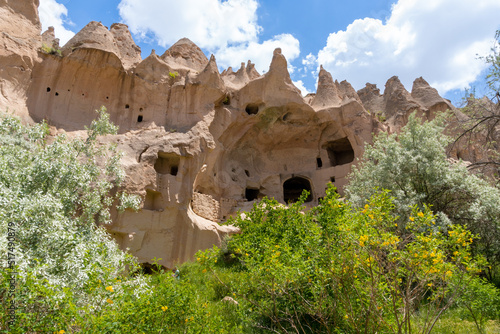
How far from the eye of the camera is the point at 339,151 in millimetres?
25781

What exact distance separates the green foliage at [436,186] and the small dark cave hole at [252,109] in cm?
1149

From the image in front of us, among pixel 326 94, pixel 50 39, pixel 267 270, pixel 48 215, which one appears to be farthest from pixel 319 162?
pixel 267 270

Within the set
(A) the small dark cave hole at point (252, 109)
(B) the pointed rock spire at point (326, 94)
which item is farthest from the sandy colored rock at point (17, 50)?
(B) the pointed rock spire at point (326, 94)

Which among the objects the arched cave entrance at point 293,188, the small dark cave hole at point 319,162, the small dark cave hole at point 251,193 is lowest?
the small dark cave hole at point 251,193

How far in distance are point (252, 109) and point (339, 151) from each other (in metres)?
7.67

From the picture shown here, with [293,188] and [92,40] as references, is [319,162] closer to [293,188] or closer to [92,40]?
[293,188]

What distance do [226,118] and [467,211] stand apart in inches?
537

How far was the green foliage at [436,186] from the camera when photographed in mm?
9336

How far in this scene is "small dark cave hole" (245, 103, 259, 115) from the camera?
72.9 ft

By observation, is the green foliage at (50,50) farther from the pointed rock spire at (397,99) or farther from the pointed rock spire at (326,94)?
the pointed rock spire at (397,99)

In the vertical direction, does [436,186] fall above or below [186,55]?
below

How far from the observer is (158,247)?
50.6ft

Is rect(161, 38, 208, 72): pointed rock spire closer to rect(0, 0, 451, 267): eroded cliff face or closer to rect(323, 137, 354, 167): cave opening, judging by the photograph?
rect(0, 0, 451, 267): eroded cliff face

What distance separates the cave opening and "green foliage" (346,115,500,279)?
1254 cm
